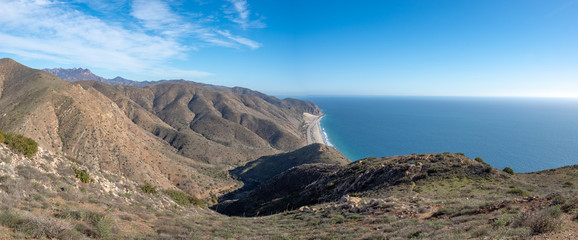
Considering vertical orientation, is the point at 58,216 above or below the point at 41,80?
below

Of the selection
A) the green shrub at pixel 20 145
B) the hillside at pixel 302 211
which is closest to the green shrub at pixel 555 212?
the hillside at pixel 302 211

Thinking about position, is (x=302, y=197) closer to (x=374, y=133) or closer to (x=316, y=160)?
(x=316, y=160)

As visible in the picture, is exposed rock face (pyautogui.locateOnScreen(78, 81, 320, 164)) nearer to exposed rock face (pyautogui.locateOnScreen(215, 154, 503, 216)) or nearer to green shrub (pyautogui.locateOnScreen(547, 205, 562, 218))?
exposed rock face (pyautogui.locateOnScreen(215, 154, 503, 216))

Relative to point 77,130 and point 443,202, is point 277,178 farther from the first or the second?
point 77,130

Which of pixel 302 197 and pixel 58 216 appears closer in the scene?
pixel 58 216

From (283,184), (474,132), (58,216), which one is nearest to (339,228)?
(58,216)

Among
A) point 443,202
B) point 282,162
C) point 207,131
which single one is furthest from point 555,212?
point 207,131
